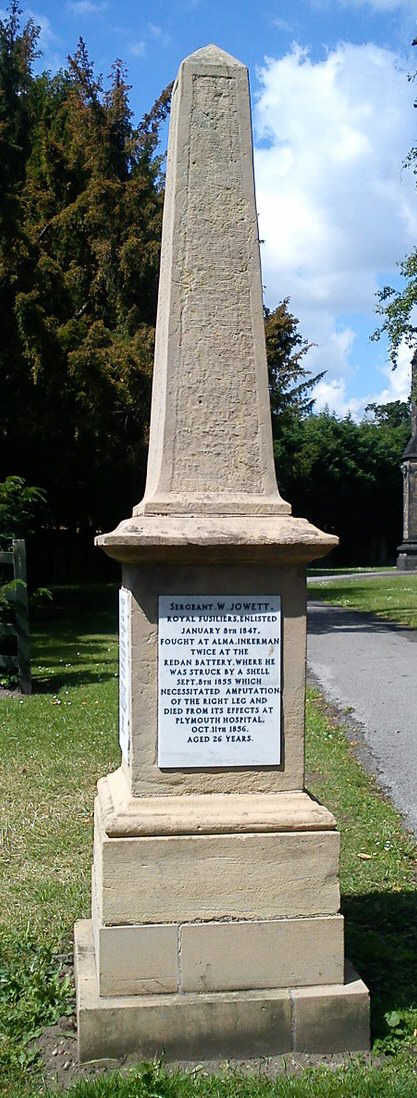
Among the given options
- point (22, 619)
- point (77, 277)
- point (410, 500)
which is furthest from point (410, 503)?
point (22, 619)

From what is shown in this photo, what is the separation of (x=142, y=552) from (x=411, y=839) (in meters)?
Answer: 3.57

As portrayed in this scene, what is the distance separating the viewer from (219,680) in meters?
4.11

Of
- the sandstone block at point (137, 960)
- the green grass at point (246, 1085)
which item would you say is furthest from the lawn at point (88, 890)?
the sandstone block at point (137, 960)

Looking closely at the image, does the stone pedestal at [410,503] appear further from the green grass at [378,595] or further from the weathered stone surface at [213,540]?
the weathered stone surface at [213,540]

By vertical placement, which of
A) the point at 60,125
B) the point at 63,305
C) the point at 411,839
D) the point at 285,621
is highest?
the point at 60,125

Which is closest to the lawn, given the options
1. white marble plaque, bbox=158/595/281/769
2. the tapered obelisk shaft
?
white marble plaque, bbox=158/595/281/769

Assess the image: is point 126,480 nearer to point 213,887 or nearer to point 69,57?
point 69,57

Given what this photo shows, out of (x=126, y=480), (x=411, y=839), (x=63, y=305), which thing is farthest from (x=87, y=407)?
(x=411, y=839)

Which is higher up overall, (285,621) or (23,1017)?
(285,621)

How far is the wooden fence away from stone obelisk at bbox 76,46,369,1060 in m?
7.96

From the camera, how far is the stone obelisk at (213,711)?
3910 mm

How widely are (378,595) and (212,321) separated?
988 inches

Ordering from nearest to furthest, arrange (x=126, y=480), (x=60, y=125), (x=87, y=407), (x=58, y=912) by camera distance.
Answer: (x=58, y=912) → (x=87, y=407) → (x=60, y=125) → (x=126, y=480)

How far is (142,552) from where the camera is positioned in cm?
396
